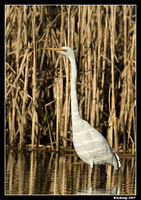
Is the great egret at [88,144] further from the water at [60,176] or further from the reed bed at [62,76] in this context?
the reed bed at [62,76]

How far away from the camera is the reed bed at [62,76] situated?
5438 millimetres

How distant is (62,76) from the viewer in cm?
566

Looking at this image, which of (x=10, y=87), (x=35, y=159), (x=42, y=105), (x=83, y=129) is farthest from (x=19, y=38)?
(x=83, y=129)

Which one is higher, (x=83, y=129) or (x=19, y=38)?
(x=19, y=38)

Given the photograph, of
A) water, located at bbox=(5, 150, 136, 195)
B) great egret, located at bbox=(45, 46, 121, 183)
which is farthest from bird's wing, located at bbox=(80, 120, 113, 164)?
water, located at bbox=(5, 150, 136, 195)

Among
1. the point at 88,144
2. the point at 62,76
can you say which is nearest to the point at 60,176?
the point at 88,144

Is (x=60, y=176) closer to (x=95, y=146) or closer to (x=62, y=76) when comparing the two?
(x=95, y=146)

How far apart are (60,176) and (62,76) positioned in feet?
6.58

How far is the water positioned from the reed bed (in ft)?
1.42

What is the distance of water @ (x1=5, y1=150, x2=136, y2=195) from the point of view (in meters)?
3.43

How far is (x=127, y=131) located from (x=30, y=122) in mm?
1572

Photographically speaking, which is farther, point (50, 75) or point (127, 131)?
point (50, 75)

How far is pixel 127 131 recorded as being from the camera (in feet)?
17.8

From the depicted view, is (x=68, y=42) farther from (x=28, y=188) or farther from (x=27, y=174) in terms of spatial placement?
(x=28, y=188)
